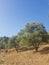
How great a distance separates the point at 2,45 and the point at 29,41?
34344 mm

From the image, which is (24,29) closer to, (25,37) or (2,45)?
(25,37)

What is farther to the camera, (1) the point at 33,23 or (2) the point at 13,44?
(2) the point at 13,44

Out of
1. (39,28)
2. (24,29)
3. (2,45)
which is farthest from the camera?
(2,45)

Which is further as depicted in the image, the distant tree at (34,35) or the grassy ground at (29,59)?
the distant tree at (34,35)

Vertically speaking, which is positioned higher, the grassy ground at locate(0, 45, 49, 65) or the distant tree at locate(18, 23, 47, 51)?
the distant tree at locate(18, 23, 47, 51)

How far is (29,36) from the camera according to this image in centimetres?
3644

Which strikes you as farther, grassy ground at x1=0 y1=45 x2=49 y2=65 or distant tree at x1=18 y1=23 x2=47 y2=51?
distant tree at x1=18 y1=23 x2=47 y2=51

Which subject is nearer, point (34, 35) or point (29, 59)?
point (29, 59)

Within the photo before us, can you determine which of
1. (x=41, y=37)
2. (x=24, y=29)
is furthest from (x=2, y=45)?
(x=41, y=37)

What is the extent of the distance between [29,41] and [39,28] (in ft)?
13.9

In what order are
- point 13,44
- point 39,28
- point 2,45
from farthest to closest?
point 2,45, point 13,44, point 39,28

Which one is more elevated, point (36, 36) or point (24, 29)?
point (24, 29)

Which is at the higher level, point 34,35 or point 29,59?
point 34,35

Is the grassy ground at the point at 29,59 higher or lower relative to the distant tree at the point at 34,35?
lower
